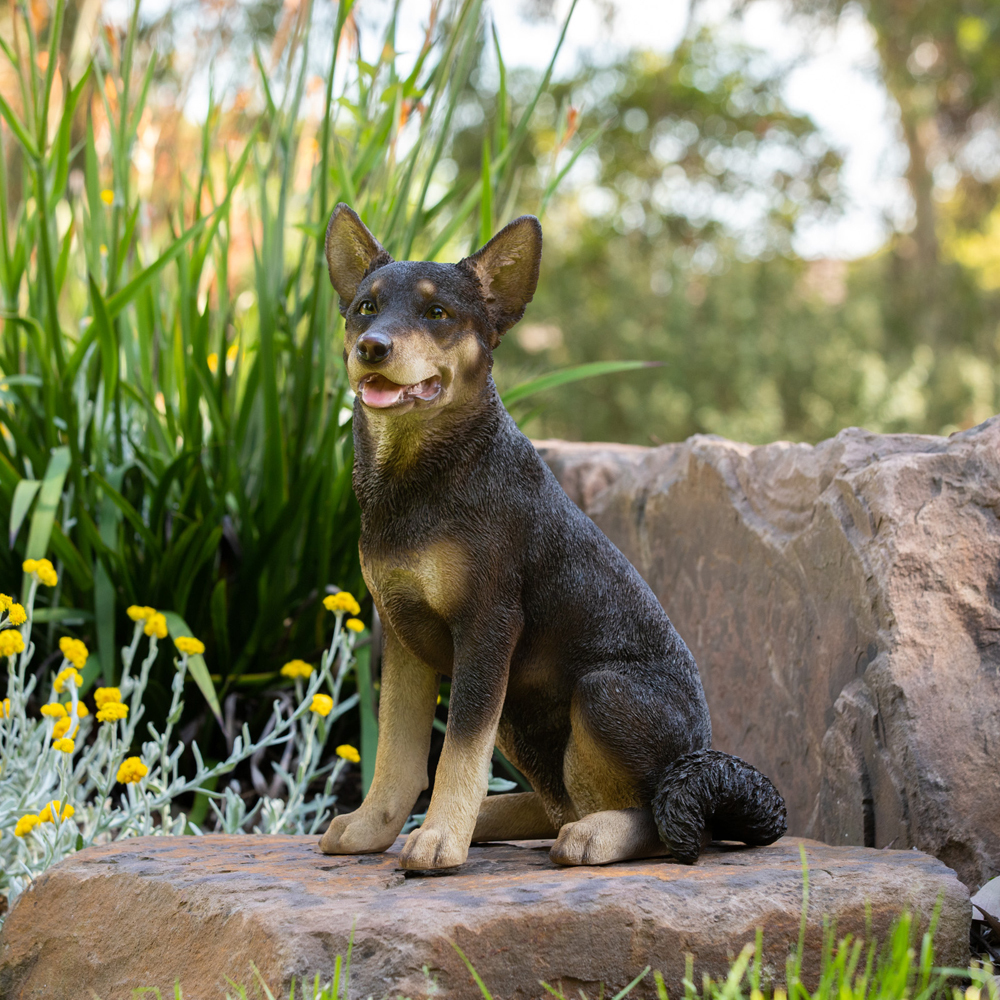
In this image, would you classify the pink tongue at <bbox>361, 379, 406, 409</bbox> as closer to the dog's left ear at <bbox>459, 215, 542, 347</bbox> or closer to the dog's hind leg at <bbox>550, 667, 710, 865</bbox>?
the dog's left ear at <bbox>459, 215, 542, 347</bbox>

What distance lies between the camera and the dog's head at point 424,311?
1.70m

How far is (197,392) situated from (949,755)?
2.25 metres

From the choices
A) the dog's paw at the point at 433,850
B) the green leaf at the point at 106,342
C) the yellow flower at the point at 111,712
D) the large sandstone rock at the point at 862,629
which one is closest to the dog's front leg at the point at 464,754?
the dog's paw at the point at 433,850

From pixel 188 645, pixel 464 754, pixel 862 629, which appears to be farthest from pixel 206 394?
pixel 862 629

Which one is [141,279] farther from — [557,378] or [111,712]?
[111,712]

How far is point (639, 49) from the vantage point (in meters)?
13.7

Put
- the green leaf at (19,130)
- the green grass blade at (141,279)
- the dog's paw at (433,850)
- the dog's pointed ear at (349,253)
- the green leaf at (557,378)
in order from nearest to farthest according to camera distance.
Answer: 1. the dog's paw at (433,850)
2. the dog's pointed ear at (349,253)
3. the green leaf at (19,130)
4. the green grass blade at (141,279)
5. the green leaf at (557,378)

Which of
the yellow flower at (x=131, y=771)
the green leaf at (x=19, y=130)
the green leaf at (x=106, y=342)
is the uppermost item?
the green leaf at (x=19, y=130)

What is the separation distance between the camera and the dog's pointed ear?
6.55ft

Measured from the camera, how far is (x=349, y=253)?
2.03 meters

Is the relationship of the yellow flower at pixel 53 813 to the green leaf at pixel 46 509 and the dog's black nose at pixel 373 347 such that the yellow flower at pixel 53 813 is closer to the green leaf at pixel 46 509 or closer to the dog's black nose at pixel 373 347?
the green leaf at pixel 46 509


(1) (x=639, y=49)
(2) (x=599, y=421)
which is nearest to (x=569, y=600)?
(2) (x=599, y=421)

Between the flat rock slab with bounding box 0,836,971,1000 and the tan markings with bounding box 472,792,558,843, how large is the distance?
188 millimetres

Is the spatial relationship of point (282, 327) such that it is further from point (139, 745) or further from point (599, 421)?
point (599, 421)
